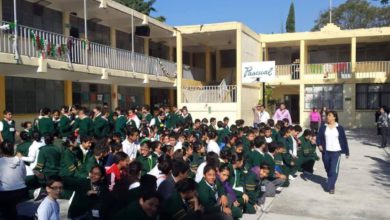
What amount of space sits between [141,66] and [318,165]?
413 inches

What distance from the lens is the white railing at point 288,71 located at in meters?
24.9

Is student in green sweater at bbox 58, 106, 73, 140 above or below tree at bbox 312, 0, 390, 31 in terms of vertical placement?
below

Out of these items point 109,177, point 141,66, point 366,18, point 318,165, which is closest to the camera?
point 109,177

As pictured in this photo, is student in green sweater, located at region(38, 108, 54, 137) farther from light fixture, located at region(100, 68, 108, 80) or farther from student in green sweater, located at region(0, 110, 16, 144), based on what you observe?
light fixture, located at region(100, 68, 108, 80)

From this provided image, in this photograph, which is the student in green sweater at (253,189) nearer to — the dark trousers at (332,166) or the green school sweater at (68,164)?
the dark trousers at (332,166)

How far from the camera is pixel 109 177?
→ 18.8 ft

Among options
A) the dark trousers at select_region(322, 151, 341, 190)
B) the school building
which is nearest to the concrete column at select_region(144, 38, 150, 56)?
the school building

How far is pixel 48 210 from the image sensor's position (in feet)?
12.5

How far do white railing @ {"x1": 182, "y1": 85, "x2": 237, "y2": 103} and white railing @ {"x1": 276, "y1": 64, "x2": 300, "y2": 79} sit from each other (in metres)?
7.55

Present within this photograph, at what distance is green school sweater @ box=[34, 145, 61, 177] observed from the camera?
272 inches

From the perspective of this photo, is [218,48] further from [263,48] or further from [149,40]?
[149,40]

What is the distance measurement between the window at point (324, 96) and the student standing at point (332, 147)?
17303 mm

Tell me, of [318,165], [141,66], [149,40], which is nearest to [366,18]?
[149,40]

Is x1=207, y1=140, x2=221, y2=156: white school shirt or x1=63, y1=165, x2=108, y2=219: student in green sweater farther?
x1=207, y1=140, x2=221, y2=156: white school shirt
